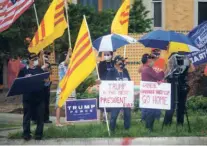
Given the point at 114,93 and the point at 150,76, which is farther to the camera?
the point at 150,76

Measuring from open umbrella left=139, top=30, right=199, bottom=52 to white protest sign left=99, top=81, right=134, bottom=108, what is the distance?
126 centimetres

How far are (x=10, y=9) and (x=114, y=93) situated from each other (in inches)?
126

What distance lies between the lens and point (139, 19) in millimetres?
27109

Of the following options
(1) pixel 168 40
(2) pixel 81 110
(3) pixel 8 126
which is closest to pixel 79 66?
(2) pixel 81 110

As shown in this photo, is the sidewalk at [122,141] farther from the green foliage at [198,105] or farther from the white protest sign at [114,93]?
the green foliage at [198,105]

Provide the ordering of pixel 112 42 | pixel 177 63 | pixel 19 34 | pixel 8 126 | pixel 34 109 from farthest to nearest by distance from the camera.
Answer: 1. pixel 19 34
2. pixel 8 126
3. pixel 112 42
4. pixel 177 63
5. pixel 34 109

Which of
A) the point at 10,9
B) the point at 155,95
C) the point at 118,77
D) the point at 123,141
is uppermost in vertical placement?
the point at 10,9

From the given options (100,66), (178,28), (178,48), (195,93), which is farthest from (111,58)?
(178,28)

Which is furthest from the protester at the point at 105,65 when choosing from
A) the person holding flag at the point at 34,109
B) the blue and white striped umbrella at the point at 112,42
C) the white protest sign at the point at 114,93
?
the person holding flag at the point at 34,109

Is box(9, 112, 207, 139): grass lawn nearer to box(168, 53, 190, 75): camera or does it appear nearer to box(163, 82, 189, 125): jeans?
box(163, 82, 189, 125): jeans

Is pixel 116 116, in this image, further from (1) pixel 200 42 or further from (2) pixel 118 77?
(1) pixel 200 42

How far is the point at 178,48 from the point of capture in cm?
1564

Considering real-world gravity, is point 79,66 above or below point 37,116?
above

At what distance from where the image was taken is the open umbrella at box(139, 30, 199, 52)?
48.5 ft
